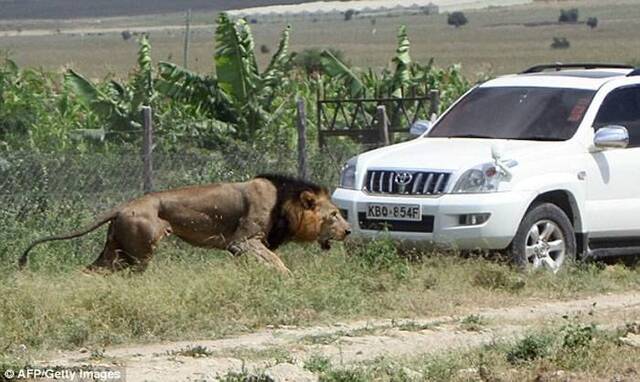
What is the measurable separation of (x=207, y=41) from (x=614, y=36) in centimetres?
1851

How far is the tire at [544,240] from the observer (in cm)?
1405

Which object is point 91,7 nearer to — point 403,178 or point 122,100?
point 122,100

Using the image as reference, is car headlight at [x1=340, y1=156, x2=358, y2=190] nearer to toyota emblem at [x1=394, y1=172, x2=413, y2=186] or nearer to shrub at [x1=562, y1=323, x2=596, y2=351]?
toyota emblem at [x1=394, y1=172, x2=413, y2=186]

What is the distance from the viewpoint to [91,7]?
41656mm

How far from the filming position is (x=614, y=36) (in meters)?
76.7

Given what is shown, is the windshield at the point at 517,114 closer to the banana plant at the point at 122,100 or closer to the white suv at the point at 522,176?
the white suv at the point at 522,176

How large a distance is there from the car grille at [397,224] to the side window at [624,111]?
1.92 metres

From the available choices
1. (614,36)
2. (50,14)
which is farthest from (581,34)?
(50,14)

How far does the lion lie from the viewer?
43.2 feet

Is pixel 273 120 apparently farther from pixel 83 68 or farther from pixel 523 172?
pixel 83 68
